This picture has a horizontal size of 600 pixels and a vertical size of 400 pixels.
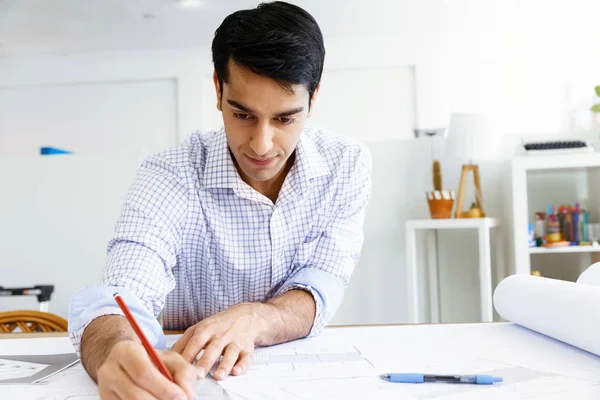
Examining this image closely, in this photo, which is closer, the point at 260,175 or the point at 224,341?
the point at 224,341

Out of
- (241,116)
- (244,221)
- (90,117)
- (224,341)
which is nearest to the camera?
(224,341)

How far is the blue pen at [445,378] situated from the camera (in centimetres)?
68

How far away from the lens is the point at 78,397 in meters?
0.67

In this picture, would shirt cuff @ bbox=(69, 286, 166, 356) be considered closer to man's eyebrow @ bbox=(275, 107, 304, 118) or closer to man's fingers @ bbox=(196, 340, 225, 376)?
man's fingers @ bbox=(196, 340, 225, 376)

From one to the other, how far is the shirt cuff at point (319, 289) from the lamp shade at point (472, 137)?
1577mm

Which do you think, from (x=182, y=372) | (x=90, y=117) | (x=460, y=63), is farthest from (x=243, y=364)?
(x=90, y=117)

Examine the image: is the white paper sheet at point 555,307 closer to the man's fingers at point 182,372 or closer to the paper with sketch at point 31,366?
the man's fingers at point 182,372

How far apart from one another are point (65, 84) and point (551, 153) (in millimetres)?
5680

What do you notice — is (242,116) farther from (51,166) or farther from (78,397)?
(51,166)

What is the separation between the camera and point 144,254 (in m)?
0.96

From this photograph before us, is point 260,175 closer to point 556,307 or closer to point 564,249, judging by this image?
point 556,307

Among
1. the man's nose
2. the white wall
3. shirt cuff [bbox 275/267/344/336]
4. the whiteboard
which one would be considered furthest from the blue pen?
the whiteboard

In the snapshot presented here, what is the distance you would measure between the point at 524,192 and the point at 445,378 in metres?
1.99

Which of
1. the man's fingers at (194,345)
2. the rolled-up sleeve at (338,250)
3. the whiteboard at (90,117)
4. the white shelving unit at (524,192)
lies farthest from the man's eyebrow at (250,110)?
the whiteboard at (90,117)
